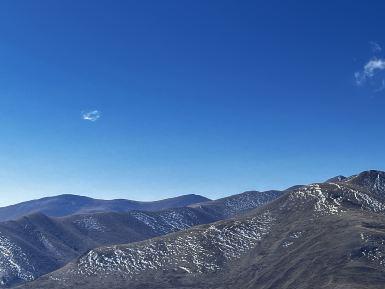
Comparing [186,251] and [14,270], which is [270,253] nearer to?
[186,251]

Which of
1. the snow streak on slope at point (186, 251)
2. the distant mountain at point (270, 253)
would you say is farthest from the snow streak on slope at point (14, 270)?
the snow streak on slope at point (186, 251)

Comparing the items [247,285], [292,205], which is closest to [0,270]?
[247,285]

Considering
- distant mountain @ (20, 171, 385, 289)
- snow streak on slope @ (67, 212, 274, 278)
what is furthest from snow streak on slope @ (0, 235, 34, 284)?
snow streak on slope @ (67, 212, 274, 278)

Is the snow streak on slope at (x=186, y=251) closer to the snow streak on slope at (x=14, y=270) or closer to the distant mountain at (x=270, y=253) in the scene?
the distant mountain at (x=270, y=253)

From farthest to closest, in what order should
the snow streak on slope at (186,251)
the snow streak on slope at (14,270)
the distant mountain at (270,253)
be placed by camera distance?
the snow streak on slope at (14,270) < the snow streak on slope at (186,251) < the distant mountain at (270,253)

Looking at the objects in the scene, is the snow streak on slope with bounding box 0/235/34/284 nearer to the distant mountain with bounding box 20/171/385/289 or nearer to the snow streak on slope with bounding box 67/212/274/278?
the distant mountain with bounding box 20/171/385/289

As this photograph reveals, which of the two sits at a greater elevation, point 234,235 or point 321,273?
point 234,235

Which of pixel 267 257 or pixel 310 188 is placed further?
pixel 310 188

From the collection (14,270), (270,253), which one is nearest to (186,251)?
(270,253)

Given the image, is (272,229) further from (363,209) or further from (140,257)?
(140,257)
